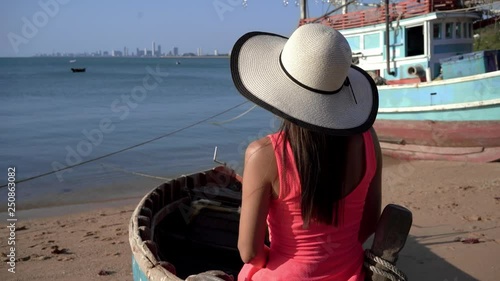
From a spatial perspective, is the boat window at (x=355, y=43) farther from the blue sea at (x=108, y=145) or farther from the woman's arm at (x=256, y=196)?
the woman's arm at (x=256, y=196)

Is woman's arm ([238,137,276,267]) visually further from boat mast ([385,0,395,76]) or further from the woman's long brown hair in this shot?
boat mast ([385,0,395,76])

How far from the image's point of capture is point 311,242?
203cm

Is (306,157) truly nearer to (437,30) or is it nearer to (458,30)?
(437,30)

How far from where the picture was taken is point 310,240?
2029 millimetres

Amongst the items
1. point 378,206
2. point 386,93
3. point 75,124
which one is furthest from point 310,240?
point 75,124

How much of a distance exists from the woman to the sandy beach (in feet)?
10.0

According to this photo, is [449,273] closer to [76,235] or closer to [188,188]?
[188,188]

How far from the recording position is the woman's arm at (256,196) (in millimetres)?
1878

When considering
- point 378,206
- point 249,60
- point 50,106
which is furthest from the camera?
point 50,106

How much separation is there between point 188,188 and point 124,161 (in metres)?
7.53

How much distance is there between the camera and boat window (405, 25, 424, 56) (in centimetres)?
1269

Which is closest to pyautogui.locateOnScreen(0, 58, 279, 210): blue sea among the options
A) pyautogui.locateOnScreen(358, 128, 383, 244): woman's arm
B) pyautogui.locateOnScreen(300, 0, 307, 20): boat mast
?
pyautogui.locateOnScreen(300, 0, 307, 20): boat mast

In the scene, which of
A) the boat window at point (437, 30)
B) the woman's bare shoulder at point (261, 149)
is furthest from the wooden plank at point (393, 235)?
the boat window at point (437, 30)

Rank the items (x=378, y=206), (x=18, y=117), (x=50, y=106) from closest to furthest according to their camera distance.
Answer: (x=378, y=206), (x=18, y=117), (x=50, y=106)
